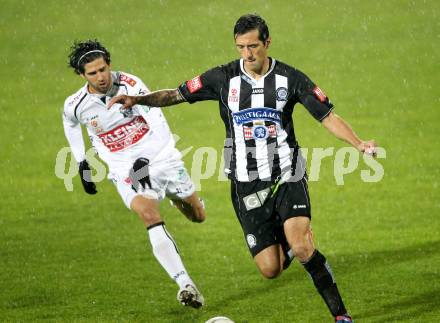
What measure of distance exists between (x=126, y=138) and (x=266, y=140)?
2057mm

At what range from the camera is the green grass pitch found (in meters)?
9.40

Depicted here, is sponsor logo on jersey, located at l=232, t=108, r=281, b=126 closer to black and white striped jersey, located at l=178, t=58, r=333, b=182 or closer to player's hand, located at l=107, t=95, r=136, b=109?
black and white striped jersey, located at l=178, t=58, r=333, b=182

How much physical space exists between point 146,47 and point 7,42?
3189 mm

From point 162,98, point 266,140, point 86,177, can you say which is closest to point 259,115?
point 266,140

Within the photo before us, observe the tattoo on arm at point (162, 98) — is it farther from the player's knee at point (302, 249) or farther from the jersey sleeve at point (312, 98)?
the player's knee at point (302, 249)

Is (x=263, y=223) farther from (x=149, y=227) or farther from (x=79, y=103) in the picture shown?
(x=79, y=103)

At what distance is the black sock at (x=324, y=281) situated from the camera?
780cm

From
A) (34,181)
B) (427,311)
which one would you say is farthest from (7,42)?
(427,311)

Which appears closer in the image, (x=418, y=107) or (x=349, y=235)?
(x=349, y=235)

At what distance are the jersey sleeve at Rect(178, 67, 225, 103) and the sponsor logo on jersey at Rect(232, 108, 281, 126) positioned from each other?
316 mm

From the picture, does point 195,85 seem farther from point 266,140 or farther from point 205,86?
point 266,140

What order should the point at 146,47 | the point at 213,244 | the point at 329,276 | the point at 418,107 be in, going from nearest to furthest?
the point at 329,276 → the point at 213,244 → the point at 418,107 → the point at 146,47

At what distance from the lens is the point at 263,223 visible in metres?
8.31

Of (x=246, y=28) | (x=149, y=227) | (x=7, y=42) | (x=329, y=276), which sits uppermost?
(x=7, y=42)
